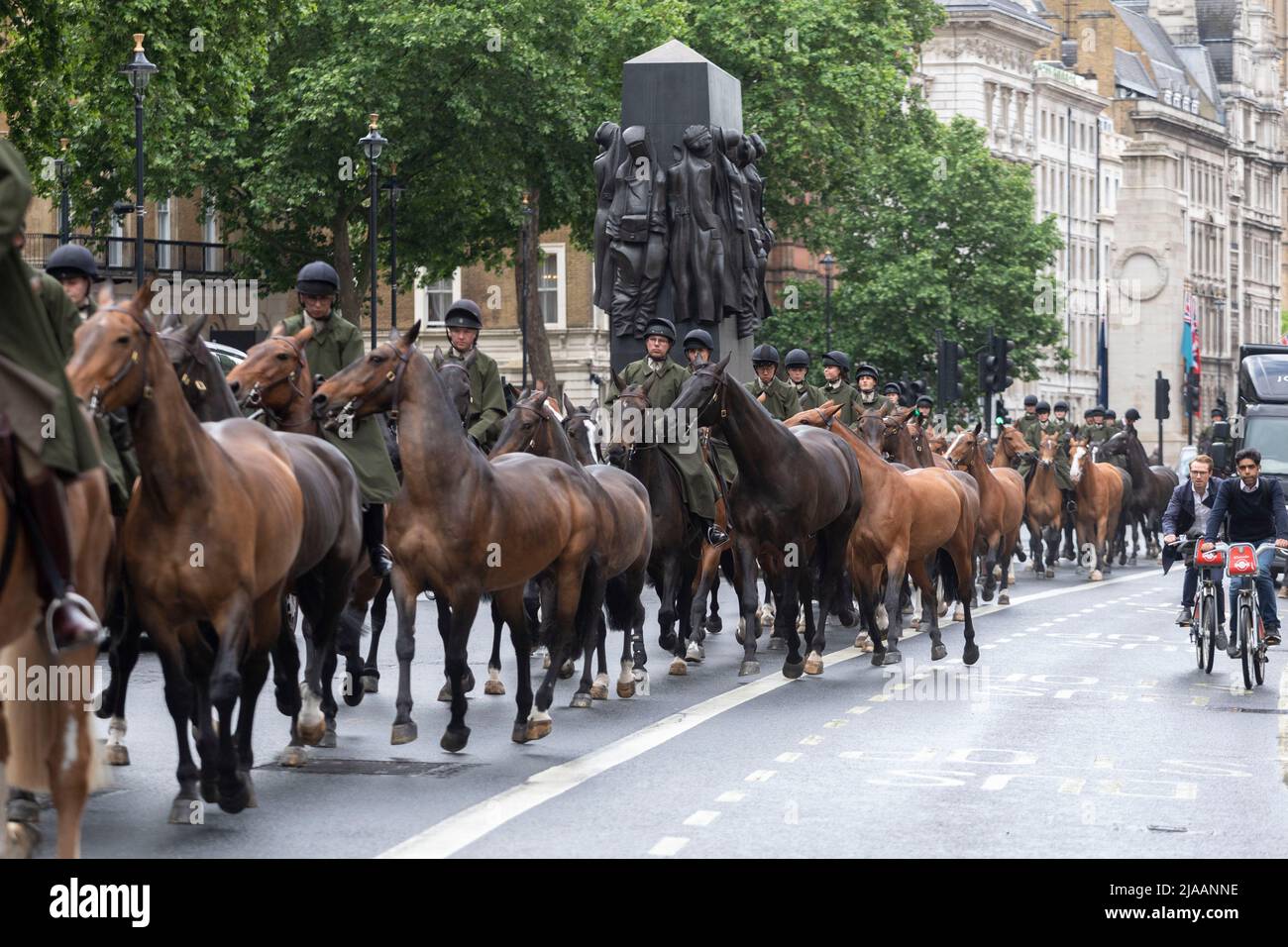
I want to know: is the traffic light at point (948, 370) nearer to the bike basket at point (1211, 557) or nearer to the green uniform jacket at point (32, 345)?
the bike basket at point (1211, 557)

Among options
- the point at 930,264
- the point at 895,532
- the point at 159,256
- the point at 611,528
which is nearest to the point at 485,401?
the point at 611,528

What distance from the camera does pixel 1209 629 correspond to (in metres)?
19.8

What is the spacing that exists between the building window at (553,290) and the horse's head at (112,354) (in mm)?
68394

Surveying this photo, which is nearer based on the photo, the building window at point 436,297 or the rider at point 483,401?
the rider at point 483,401

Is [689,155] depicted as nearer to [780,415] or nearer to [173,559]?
[780,415]

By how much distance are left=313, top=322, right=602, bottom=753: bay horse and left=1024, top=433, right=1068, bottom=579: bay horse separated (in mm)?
22256

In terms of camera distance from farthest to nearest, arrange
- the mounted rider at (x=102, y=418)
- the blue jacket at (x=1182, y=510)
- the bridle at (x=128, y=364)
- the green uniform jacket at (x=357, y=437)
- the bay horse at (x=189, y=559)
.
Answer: the blue jacket at (x=1182, y=510) < the green uniform jacket at (x=357, y=437) < the mounted rider at (x=102, y=418) < the bay horse at (x=189, y=559) < the bridle at (x=128, y=364)

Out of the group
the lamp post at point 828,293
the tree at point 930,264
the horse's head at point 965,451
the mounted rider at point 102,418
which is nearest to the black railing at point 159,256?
the tree at point 930,264

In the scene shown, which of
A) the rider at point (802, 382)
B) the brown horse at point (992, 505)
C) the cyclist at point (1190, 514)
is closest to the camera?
the cyclist at point (1190, 514)

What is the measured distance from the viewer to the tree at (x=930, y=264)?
6950 centimetres

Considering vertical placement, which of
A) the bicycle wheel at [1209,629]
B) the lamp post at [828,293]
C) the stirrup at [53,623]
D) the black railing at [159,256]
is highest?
the black railing at [159,256]

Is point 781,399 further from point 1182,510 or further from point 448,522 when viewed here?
point 448,522

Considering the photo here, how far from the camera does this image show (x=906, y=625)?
24.7m
